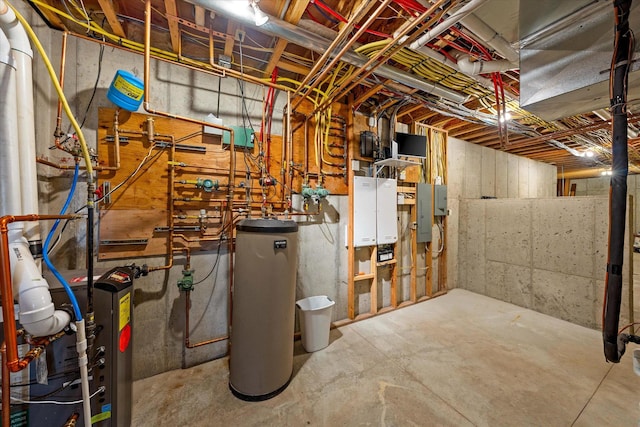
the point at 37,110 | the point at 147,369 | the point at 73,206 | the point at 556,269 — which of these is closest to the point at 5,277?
the point at 73,206

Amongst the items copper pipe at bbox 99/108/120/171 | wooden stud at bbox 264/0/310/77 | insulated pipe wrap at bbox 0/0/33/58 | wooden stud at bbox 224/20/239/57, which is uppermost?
wooden stud at bbox 224/20/239/57

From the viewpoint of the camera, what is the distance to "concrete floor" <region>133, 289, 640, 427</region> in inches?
63.7

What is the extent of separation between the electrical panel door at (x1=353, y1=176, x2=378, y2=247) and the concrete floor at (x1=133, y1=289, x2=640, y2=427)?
1135 millimetres

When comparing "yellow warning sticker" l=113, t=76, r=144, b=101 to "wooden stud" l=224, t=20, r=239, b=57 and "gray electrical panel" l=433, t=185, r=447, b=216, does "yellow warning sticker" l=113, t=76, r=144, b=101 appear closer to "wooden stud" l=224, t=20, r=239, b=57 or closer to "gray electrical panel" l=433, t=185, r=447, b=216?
"wooden stud" l=224, t=20, r=239, b=57

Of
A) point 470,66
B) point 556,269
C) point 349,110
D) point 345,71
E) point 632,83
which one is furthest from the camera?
point 556,269

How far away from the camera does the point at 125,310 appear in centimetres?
140

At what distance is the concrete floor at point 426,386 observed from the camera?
1.62 metres

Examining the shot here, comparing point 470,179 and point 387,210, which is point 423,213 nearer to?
point 387,210

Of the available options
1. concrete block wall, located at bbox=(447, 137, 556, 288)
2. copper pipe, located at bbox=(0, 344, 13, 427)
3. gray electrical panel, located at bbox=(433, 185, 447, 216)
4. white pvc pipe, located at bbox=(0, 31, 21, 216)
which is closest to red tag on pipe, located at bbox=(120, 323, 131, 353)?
copper pipe, located at bbox=(0, 344, 13, 427)

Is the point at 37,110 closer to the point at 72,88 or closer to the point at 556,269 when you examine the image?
the point at 72,88

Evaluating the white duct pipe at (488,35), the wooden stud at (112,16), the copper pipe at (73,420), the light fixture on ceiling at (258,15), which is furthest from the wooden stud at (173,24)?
the copper pipe at (73,420)

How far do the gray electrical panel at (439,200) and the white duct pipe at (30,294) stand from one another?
422cm

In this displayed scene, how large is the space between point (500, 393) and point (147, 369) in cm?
298

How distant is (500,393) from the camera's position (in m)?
1.84
